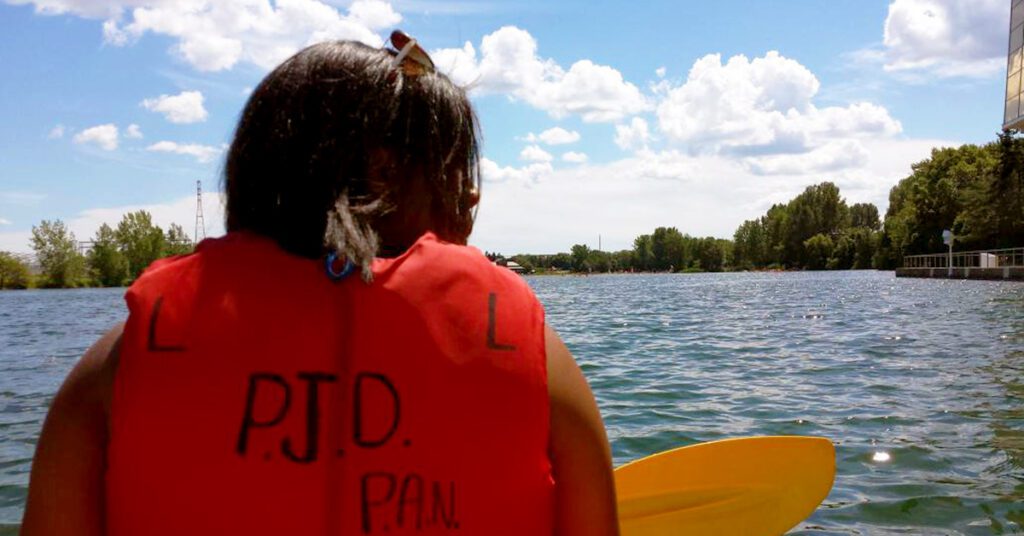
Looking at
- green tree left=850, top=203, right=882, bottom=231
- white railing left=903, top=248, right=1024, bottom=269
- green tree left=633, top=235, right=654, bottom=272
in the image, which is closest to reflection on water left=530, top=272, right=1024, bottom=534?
white railing left=903, top=248, right=1024, bottom=269

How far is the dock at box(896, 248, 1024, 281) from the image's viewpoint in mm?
40531

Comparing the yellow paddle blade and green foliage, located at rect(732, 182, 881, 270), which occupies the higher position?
green foliage, located at rect(732, 182, 881, 270)

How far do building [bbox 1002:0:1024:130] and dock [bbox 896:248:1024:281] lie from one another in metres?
8.44

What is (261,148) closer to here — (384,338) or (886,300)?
(384,338)

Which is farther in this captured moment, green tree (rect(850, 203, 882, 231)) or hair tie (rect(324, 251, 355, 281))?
green tree (rect(850, 203, 882, 231))

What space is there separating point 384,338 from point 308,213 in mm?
251

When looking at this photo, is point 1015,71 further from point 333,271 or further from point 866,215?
point 866,215

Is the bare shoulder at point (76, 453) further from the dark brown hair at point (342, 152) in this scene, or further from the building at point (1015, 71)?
the building at point (1015, 71)

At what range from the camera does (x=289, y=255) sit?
1.30 m

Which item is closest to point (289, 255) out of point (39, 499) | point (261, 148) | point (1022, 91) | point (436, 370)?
point (261, 148)

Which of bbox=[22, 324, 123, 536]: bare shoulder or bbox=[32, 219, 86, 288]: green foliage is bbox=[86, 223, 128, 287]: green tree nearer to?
bbox=[32, 219, 86, 288]: green foliage

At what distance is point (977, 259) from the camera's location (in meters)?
54.3

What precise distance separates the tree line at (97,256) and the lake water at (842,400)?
7947 centimetres

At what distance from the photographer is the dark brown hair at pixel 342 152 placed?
4.33 feet
